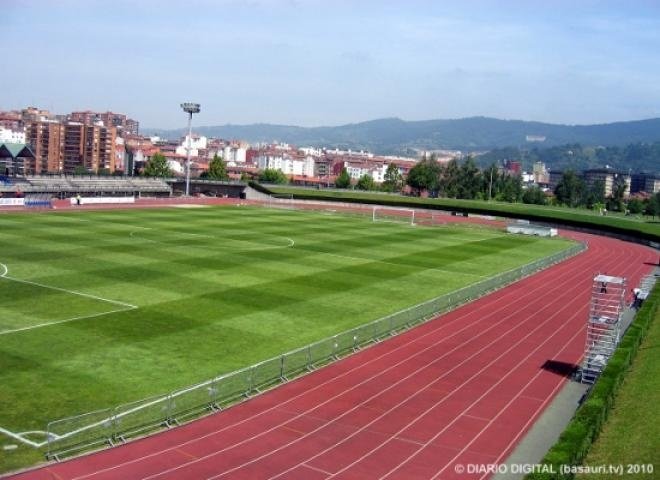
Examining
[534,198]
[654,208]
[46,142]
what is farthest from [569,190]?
[46,142]

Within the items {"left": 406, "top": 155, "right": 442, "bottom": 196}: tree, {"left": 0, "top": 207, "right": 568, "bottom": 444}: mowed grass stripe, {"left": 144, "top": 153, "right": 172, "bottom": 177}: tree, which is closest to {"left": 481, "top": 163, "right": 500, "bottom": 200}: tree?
{"left": 406, "top": 155, "right": 442, "bottom": 196}: tree

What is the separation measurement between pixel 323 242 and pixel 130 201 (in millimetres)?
35866

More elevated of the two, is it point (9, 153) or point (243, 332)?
point (9, 153)

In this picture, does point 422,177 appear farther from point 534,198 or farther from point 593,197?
point 593,197

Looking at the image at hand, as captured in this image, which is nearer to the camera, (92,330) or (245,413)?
(245,413)

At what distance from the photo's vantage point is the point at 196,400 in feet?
63.2

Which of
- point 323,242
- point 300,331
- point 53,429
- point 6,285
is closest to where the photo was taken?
point 53,429

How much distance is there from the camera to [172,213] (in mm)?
73312

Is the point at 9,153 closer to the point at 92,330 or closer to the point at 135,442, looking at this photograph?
the point at 92,330

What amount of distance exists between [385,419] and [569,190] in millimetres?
143008

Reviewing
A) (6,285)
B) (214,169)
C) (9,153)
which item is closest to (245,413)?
(6,285)

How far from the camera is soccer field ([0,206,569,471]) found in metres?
21.3

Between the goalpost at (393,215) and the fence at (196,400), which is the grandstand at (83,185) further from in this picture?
the fence at (196,400)

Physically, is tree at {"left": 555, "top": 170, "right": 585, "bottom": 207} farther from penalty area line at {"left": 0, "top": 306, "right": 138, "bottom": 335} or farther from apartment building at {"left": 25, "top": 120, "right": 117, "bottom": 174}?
penalty area line at {"left": 0, "top": 306, "right": 138, "bottom": 335}
